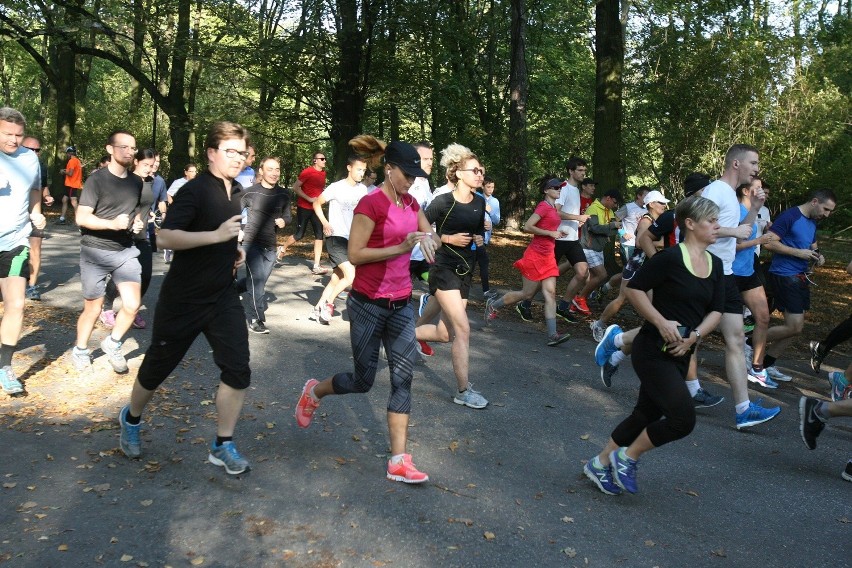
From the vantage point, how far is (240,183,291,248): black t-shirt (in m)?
9.56

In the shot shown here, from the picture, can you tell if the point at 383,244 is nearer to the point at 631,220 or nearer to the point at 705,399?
the point at 705,399

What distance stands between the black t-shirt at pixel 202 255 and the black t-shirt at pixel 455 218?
267cm

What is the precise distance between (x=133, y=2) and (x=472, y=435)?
65.4 ft

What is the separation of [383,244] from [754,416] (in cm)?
367

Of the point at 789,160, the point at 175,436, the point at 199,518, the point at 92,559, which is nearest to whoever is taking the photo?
the point at 92,559

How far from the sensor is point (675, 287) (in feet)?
17.0

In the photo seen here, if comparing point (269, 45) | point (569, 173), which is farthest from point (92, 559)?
point (269, 45)

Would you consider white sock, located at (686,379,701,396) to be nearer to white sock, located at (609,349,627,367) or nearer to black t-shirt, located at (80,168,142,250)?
white sock, located at (609,349,627,367)

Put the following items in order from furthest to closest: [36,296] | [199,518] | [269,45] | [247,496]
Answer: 1. [269,45]
2. [36,296]
3. [247,496]
4. [199,518]

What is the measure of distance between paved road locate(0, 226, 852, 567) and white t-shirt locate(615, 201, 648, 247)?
486 centimetres

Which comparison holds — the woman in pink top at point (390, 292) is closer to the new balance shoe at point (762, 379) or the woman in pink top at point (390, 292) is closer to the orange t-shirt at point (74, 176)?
the new balance shoe at point (762, 379)

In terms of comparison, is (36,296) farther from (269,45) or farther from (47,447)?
(269,45)

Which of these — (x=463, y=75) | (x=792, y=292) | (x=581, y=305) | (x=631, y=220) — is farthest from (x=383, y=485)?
(x=463, y=75)

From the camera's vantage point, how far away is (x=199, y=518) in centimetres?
443
